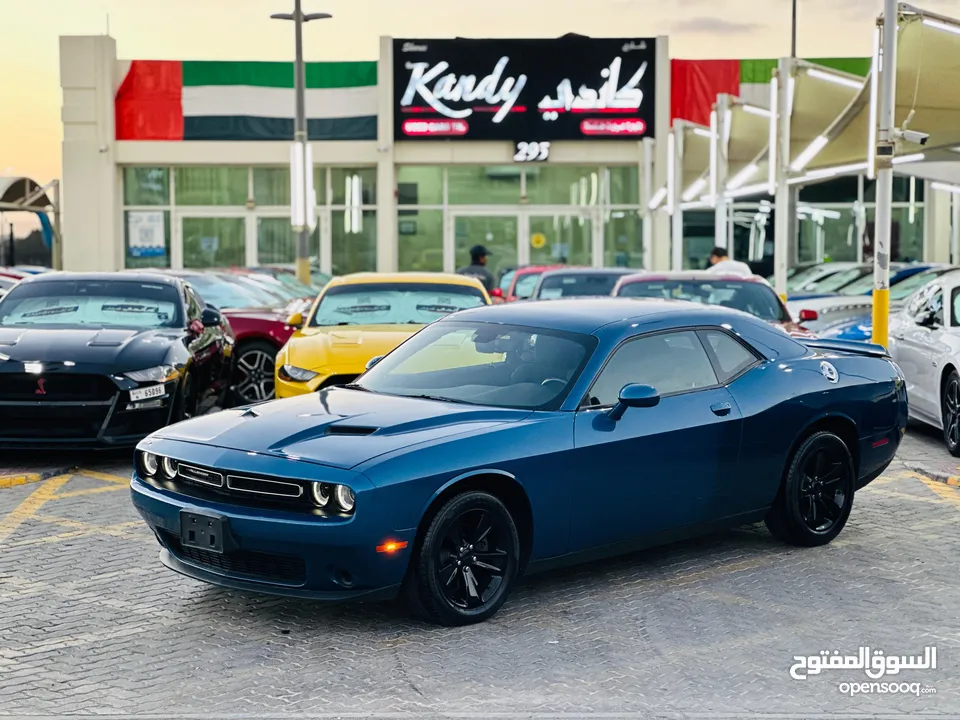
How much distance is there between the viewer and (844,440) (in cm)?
810

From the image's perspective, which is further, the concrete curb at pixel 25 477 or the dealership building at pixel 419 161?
the dealership building at pixel 419 161

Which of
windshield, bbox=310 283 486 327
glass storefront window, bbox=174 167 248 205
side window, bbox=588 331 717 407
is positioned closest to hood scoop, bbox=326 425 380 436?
side window, bbox=588 331 717 407

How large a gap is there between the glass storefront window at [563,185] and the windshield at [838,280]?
16154mm

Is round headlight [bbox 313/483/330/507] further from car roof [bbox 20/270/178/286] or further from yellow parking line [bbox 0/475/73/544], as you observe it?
car roof [bbox 20/270/178/286]

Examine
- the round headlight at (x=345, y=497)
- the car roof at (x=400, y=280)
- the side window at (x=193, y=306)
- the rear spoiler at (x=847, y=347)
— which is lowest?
the round headlight at (x=345, y=497)

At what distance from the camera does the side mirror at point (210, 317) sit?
12.7 metres

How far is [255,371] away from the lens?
15281 millimetres

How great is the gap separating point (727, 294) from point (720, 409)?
657 centimetres

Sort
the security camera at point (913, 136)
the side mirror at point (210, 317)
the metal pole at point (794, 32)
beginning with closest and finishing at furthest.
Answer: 1. the side mirror at point (210, 317)
2. the security camera at point (913, 136)
3. the metal pole at point (794, 32)

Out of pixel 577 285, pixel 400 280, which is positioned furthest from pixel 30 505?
pixel 577 285

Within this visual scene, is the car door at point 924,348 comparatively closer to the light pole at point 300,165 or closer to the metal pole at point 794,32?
the light pole at point 300,165

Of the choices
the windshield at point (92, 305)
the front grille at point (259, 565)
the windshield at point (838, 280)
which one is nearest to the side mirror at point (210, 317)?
the windshield at point (92, 305)

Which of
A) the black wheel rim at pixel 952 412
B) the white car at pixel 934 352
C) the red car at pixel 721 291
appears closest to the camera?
the black wheel rim at pixel 952 412

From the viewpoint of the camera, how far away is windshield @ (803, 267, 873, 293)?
78.7 ft
